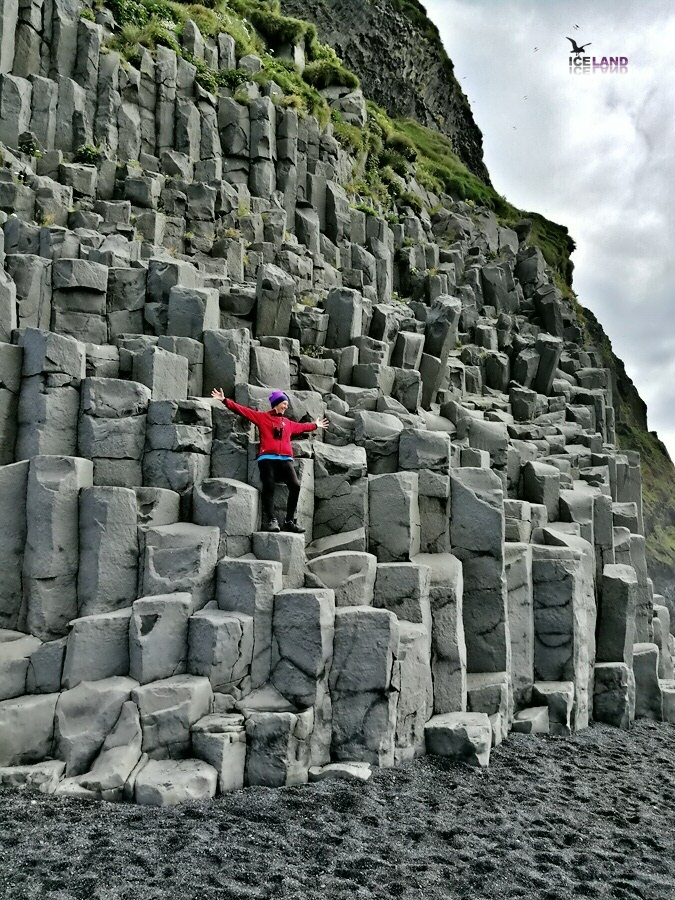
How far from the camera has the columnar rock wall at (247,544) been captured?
7.91 m

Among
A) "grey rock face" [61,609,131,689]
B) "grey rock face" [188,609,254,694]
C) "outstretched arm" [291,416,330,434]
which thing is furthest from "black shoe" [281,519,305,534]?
"grey rock face" [61,609,131,689]

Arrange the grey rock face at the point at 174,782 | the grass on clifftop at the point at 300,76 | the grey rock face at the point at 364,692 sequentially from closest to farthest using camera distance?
the grey rock face at the point at 174,782, the grey rock face at the point at 364,692, the grass on clifftop at the point at 300,76

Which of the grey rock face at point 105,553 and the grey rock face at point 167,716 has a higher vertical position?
the grey rock face at point 105,553

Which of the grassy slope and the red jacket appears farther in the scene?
the grassy slope

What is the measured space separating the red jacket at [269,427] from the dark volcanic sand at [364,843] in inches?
160

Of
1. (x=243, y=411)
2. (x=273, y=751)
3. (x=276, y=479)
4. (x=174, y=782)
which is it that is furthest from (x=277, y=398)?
(x=174, y=782)

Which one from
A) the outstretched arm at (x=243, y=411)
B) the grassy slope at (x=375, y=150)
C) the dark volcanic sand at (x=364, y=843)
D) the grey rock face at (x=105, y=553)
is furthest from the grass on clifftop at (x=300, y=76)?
the dark volcanic sand at (x=364, y=843)

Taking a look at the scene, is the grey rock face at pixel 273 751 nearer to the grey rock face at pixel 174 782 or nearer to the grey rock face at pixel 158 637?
the grey rock face at pixel 174 782

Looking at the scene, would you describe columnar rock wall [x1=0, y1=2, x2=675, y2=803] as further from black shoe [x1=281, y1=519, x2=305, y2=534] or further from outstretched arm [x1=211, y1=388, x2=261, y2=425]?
black shoe [x1=281, y1=519, x2=305, y2=534]

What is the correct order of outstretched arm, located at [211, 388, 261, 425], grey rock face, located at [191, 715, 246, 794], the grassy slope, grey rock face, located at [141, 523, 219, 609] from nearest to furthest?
grey rock face, located at [191, 715, 246, 794]
grey rock face, located at [141, 523, 219, 609]
outstretched arm, located at [211, 388, 261, 425]
the grassy slope

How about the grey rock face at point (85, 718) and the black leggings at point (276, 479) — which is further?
the black leggings at point (276, 479)

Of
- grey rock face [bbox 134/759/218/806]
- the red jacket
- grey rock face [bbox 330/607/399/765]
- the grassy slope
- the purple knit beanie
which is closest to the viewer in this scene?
grey rock face [bbox 134/759/218/806]

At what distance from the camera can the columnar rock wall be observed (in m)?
7.91

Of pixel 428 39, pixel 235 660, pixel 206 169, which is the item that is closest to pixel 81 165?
pixel 206 169
